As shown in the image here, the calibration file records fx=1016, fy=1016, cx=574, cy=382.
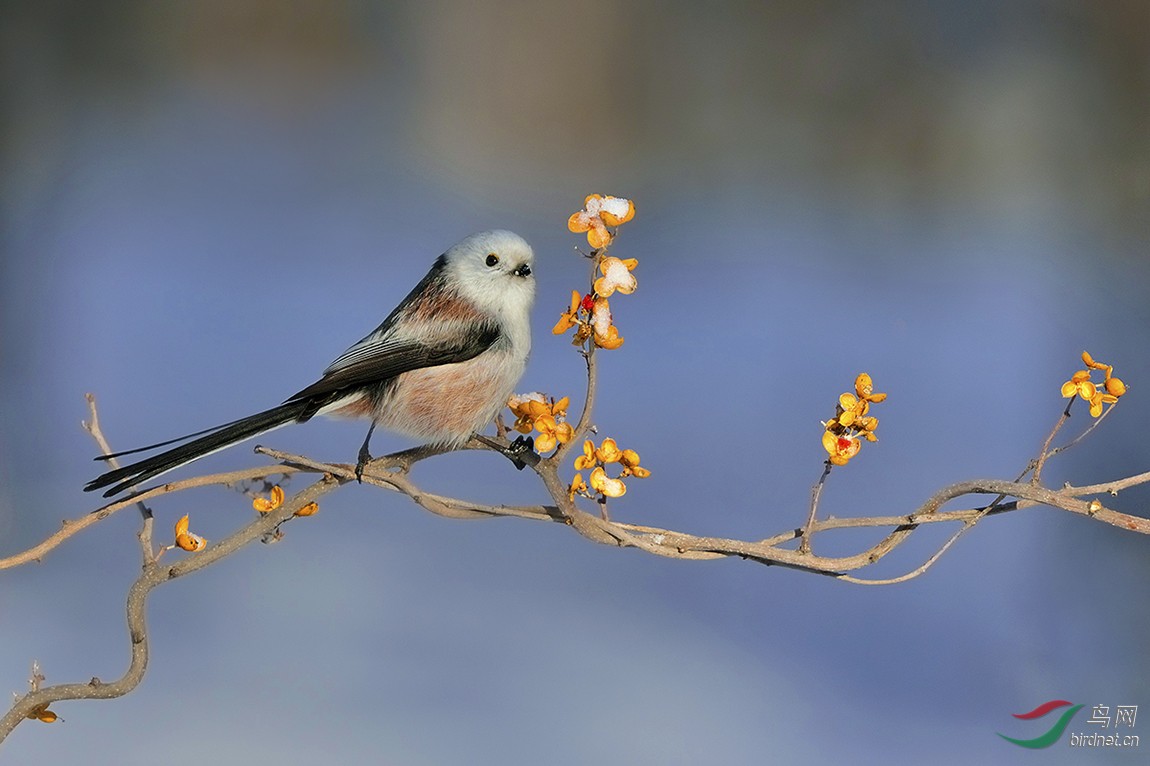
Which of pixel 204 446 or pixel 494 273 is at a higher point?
pixel 494 273

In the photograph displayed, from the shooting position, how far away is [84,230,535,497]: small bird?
0.75 m

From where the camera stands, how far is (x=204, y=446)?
632 millimetres

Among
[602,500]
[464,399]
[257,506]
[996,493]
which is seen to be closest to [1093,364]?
[996,493]

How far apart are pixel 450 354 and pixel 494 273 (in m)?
0.07

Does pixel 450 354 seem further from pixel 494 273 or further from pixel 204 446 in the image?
pixel 204 446

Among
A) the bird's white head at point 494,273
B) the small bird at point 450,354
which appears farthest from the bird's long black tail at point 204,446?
the bird's white head at point 494,273

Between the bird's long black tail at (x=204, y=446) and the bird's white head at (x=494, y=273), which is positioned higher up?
the bird's white head at (x=494, y=273)

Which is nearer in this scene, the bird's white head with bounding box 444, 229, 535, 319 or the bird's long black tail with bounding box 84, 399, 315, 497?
the bird's long black tail with bounding box 84, 399, 315, 497

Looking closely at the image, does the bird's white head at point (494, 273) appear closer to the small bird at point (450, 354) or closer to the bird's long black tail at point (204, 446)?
the small bird at point (450, 354)

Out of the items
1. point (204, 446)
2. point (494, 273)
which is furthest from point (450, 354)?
point (204, 446)

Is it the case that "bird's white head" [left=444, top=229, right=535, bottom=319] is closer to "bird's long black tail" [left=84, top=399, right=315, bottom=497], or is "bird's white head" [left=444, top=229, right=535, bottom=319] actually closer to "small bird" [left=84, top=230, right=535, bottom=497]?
"small bird" [left=84, top=230, right=535, bottom=497]

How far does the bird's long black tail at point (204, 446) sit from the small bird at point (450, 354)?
33mm

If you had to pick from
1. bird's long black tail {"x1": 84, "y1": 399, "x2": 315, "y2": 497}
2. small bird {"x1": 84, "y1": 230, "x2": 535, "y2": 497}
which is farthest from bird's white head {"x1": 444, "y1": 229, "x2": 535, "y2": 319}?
bird's long black tail {"x1": 84, "y1": 399, "x2": 315, "y2": 497}

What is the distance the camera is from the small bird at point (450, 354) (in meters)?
0.75
